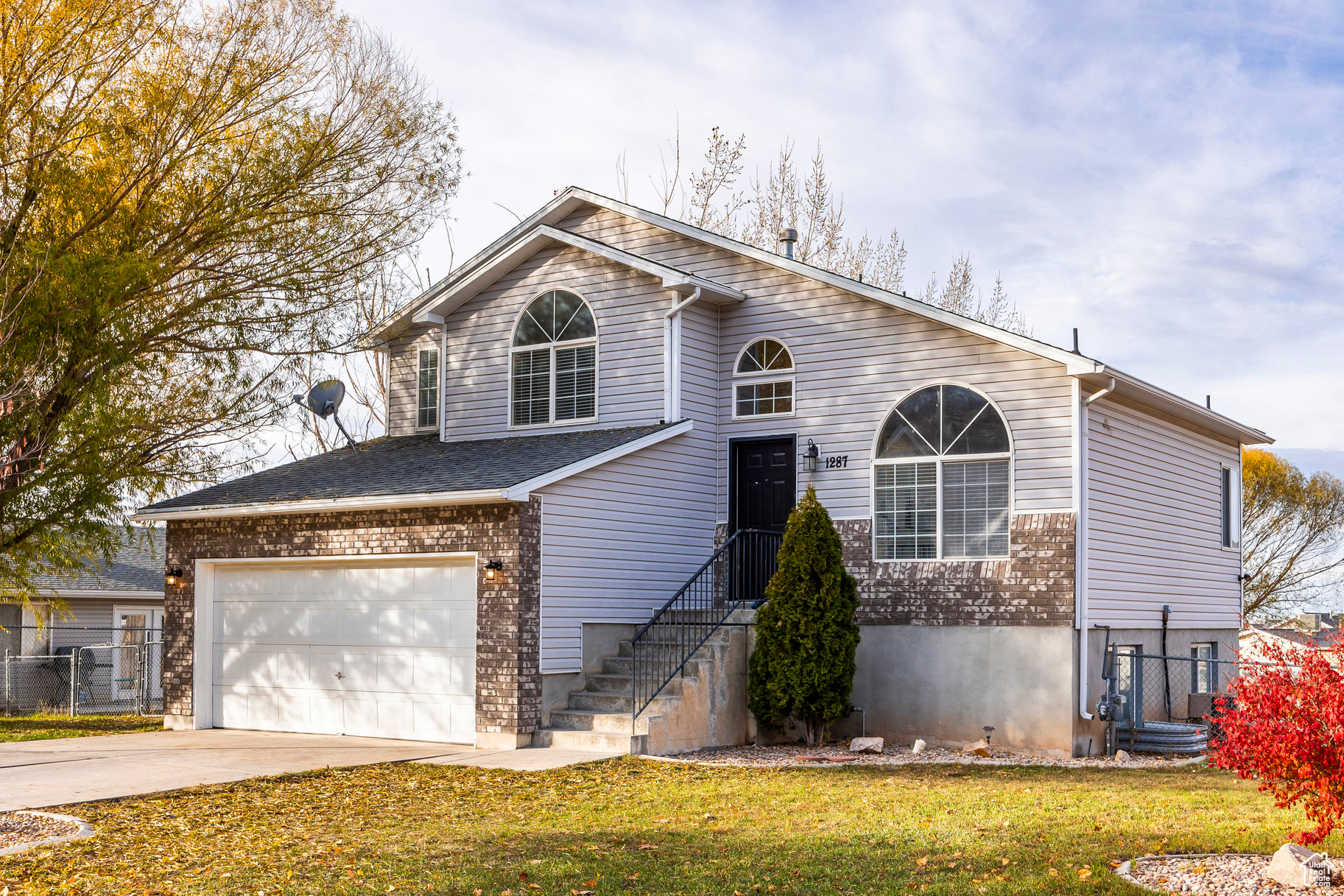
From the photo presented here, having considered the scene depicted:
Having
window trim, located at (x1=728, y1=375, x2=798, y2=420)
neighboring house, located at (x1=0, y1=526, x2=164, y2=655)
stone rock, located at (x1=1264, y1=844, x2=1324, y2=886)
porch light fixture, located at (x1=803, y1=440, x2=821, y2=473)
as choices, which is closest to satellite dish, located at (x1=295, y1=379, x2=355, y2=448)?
window trim, located at (x1=728, y1=375, x2=798, y2=420)

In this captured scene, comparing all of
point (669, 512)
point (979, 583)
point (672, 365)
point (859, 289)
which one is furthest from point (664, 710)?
point (859, 289)

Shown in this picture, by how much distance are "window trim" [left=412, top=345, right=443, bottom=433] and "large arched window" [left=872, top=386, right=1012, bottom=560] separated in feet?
21.4

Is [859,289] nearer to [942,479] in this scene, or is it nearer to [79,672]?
[942,479]

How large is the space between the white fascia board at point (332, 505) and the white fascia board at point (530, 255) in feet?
12.9

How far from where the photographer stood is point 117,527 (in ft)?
52.5

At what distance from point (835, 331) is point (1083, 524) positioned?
3.86m

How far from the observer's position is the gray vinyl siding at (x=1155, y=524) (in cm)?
1454

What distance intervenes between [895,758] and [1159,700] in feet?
17.1

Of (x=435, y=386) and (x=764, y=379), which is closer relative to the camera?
(x=764, y=379)

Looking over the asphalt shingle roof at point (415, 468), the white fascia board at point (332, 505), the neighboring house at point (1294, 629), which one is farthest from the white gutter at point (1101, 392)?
the neighboring house at point (1294, 629)

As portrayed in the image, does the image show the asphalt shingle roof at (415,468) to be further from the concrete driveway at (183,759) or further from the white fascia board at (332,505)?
the concrete driveway at (183,759)

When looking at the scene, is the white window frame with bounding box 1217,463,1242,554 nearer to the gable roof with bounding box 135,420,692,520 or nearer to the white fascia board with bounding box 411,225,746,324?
the white fascia board with bounding box 411,225,746,324

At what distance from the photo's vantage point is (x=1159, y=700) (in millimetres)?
16516

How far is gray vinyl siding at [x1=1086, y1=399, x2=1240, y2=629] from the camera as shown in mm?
14539
